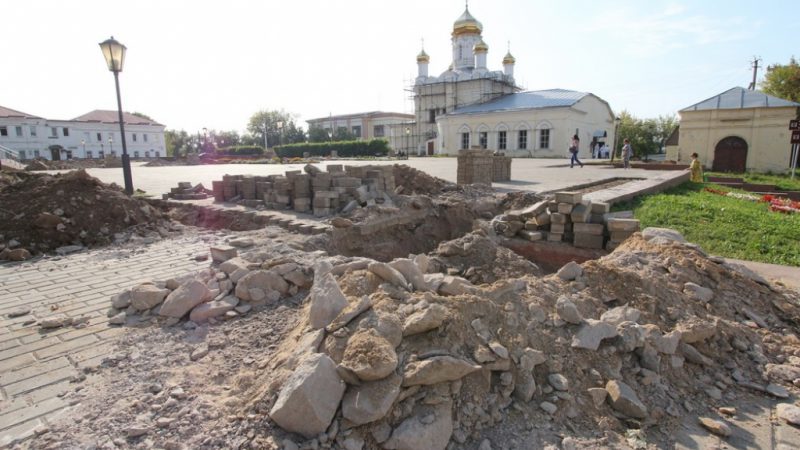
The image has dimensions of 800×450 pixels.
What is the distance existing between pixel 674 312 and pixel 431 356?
2292 mm

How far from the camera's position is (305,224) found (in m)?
6.54

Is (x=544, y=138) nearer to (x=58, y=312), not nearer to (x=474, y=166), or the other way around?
(x=474, y=166)

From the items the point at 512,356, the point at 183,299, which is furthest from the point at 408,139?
the point at 512,356

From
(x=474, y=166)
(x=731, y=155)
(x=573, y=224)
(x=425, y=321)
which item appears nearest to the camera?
(x=425, y=321)

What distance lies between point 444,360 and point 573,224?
454 centimetres

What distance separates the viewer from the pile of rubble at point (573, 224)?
5.90 meters

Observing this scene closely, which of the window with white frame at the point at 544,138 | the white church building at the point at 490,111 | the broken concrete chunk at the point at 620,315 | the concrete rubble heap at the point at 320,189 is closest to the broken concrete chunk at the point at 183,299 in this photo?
the broken concrete chunk at the point at 620,315

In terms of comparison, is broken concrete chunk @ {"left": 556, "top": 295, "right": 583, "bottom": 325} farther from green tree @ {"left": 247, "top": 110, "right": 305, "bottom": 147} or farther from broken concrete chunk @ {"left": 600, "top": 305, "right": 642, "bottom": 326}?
green tree @ {"left": 247, "top": 110, "right": 305, "bottom": 147}

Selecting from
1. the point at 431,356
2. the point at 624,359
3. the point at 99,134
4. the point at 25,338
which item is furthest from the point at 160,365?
the point at 99,134

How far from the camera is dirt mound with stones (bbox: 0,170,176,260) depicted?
19.1ft

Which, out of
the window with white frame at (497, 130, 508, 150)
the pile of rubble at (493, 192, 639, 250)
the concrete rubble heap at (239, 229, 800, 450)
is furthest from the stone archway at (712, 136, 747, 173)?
the concrete rubble heap at (239, 229, 800, 450)

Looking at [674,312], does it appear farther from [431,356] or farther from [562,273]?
[431,356]

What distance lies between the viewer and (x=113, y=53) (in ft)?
31.1

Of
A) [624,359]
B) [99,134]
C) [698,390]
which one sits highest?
[99,134]
